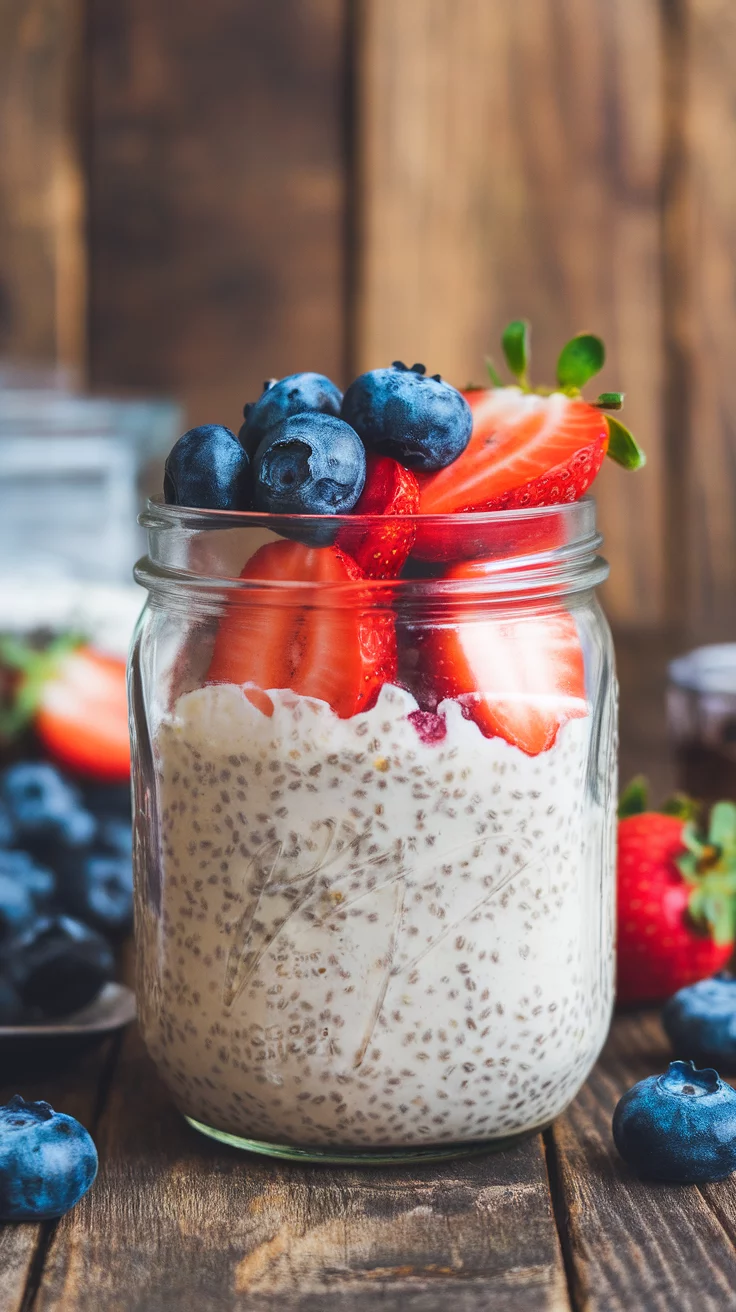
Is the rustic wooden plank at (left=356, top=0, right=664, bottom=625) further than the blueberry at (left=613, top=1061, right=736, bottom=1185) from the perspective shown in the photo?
Yes

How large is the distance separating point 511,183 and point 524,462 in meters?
1.53

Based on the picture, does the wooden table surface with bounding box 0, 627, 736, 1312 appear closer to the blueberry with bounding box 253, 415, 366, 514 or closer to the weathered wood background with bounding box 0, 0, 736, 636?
the blueberry with bounding box 253, 415, 366, 514

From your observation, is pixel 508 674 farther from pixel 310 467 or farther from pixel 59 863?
pixel 59 863

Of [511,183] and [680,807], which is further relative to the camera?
[511,183]

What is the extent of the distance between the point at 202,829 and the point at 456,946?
0.14 metres

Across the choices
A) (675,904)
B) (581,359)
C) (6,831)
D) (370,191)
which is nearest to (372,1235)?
(675,904)

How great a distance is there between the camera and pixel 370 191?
83.0 inches

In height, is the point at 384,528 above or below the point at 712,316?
below

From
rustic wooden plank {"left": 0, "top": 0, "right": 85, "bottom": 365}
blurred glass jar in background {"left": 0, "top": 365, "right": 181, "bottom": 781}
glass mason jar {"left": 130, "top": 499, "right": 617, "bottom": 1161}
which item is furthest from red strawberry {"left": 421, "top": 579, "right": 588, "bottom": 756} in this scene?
rustic wooden plank {"left": 0, "top": 0, "right": 85, "bottom": 365}

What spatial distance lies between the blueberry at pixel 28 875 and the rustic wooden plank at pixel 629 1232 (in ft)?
1.55

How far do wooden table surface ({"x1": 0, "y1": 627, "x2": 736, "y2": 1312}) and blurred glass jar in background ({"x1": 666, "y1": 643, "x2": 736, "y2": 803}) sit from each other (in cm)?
45

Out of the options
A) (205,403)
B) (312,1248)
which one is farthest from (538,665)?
(205,403)

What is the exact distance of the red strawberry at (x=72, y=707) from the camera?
130 cm

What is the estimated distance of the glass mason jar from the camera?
2.24 feet
